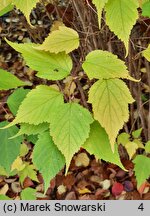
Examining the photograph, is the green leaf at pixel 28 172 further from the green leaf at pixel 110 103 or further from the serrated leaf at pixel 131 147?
the green leaf at pixel 110 103

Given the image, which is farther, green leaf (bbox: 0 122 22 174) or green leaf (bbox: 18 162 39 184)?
green leaf (bbox: 18 162 39 184)

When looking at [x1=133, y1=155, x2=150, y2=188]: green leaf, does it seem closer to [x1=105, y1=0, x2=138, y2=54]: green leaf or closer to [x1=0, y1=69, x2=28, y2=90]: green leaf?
[x1=0, y1=69, x2=28, y2=90]: green leaf

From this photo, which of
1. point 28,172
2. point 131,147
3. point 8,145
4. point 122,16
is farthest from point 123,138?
point 122,16

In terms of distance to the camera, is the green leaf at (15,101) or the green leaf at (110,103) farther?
the green leaf at (15,101)

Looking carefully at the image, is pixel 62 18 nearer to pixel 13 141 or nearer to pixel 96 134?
pixel 13 141

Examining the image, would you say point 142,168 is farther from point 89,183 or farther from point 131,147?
point 89,183

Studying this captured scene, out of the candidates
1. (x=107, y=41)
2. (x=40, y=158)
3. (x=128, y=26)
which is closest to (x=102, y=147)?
(x=40, y=158)

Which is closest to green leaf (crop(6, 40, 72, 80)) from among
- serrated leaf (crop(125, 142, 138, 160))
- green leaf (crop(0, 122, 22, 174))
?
green leaf (crop(0, 122, 22, 174))

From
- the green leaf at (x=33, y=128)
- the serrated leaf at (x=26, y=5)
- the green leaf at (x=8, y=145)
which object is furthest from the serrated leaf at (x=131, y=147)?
the serrated leaf at (x=26, y=5)
